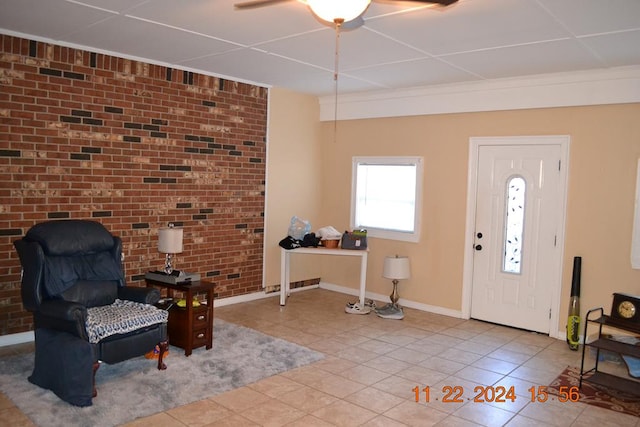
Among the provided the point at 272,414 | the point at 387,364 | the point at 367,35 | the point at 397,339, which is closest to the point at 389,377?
the point at 387,364

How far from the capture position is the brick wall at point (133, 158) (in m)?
4.12

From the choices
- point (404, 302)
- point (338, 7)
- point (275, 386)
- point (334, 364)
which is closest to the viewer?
point (338, 7)

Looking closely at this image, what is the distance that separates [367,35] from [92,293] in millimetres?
2727

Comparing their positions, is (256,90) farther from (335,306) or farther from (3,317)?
(3,317)

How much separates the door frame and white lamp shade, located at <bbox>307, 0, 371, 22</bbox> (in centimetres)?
320

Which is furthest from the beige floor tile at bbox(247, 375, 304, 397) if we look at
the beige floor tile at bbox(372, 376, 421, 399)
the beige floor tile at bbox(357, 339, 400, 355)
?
the beige floor tile at bbox(357, 339, 400, 355)

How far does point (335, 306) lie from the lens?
586cm

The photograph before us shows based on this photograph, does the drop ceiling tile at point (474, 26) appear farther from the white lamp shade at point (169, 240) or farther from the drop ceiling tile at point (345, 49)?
the white lamp shade at point (169, 240)

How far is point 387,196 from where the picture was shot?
613 centimetres

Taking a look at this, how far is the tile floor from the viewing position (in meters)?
3.17

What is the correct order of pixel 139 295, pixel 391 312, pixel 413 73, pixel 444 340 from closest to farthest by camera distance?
pixel 139 295 → pixel 444 340 → pixel 413 73 → pixel 391 312

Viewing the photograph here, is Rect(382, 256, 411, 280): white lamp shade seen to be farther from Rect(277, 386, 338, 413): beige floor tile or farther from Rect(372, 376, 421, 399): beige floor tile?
Rect(277, 386, 338, 413): beige floor tile

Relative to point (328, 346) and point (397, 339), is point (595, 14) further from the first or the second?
point (328, 346)

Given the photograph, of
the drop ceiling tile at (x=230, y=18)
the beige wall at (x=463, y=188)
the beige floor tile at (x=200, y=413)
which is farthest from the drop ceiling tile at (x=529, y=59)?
the beige floor tile at (x=200, y=413)
